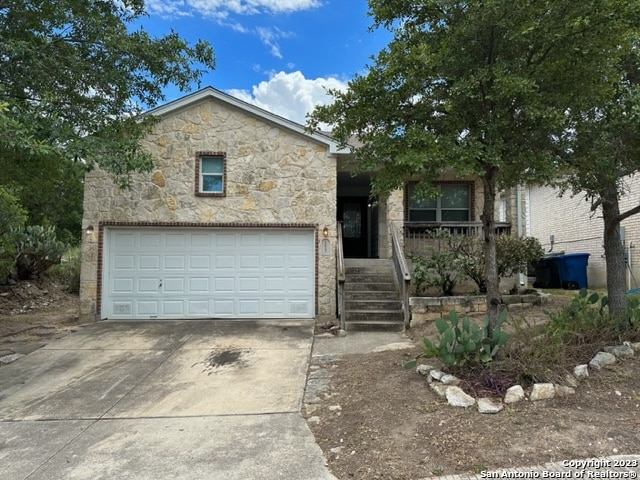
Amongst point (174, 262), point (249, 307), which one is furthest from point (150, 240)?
point (249, 307)

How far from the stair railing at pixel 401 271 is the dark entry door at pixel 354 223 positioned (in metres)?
3.64

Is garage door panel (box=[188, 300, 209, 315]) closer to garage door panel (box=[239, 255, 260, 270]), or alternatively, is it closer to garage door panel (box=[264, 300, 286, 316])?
garage door panel (box=[239, 255, 260, 270])

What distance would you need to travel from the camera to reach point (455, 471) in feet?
9.98

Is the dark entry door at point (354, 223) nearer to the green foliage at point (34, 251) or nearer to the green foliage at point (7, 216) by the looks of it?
the green foliage at point (7, 216)

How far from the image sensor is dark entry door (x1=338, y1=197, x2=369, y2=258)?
14.2 metres

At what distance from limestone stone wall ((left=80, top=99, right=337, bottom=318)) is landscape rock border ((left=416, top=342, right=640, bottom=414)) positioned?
513cm

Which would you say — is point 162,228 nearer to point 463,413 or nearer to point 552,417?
point 463,413

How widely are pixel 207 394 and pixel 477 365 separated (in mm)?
3199

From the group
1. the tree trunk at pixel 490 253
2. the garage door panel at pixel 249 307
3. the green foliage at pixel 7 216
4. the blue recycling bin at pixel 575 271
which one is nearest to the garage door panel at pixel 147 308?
the garage door panel at pixel 249 307

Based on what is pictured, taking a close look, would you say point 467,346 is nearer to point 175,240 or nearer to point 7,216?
point 175,240

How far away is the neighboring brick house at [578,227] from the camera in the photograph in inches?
463

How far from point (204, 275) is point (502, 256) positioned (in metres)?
6.65

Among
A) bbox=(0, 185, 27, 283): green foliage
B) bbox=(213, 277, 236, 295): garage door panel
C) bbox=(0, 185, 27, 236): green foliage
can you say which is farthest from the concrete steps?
bbox=(0, 185, 27, 236): green foliage

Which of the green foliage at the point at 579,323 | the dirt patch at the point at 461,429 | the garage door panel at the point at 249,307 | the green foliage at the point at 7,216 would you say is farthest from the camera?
the garage door panel at the point at 249,307
